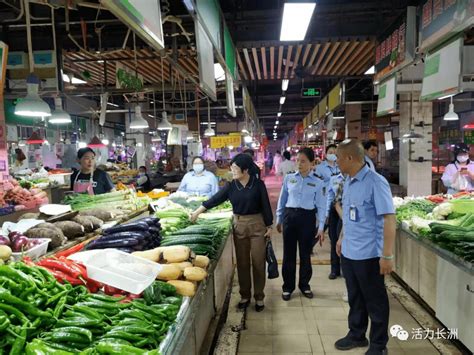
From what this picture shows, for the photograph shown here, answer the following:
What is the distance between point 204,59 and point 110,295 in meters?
2.45

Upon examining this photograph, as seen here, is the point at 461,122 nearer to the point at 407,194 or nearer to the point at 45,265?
the point at 407,194

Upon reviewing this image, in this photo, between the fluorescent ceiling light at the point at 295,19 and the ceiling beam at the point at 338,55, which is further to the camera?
the ceiling beam at the point at 338,55

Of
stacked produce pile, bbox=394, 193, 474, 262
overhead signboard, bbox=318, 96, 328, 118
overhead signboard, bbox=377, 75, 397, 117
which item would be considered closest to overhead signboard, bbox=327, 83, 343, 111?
overhead signboard, bbox=318, 96, 328, 118

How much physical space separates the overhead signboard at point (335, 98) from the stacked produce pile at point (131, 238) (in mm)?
9763

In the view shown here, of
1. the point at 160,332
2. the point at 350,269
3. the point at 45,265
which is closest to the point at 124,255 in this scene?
the point at 45,265

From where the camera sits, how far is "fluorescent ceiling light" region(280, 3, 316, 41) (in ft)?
15.0

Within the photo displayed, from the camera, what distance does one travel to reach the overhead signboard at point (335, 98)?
12477 millimetres

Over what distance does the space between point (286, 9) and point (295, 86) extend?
17.9 metres

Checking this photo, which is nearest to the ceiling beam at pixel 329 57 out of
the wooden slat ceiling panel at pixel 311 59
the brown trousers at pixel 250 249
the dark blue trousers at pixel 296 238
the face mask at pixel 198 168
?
the wooden slat ceiling panel at pixel 311 59

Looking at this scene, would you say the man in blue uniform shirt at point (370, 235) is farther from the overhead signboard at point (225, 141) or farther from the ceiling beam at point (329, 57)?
the overhead signboard at point (225, 141)

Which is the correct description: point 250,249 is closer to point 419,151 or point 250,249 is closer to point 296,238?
point 296,238

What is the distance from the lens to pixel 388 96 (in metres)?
6.55

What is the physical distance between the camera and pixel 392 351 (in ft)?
13.4

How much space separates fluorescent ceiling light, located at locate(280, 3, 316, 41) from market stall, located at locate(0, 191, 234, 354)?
2770 mm
